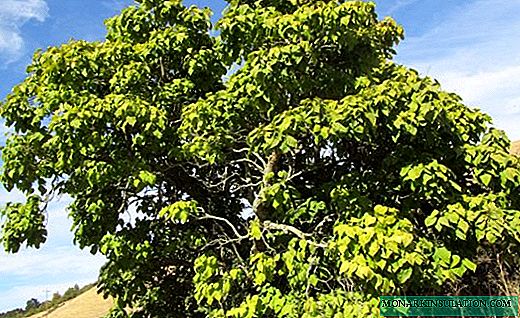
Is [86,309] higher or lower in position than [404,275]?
higher


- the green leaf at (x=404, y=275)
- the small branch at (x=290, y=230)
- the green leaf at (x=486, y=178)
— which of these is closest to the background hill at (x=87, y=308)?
the small branch at (x=290, y=230)

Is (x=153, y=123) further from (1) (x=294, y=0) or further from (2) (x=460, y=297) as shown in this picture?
(2) (x=460, y=297)

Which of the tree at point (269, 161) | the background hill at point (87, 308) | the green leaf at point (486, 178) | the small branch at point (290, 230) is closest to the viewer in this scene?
the tree at point (269, 161)

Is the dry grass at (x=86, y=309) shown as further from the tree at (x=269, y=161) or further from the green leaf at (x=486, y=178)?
the green leaf at (x=486, y=178)

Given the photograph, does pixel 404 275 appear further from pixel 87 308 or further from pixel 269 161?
pixel 87 308

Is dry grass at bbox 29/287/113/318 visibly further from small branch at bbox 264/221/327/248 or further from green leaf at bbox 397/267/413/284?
green leaf at bbox 397/267/413/284

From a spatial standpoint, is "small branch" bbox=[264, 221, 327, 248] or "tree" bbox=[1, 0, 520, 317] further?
"small branch" bbox=[264, 221, 327, 248]

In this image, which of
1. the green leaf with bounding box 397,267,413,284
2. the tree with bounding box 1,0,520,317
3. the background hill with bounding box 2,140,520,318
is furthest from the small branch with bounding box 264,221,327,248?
the background hill with bounding box 2,140,520,318

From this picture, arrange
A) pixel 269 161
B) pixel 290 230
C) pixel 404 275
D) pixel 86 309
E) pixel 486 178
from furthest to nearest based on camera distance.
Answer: pixel 86 309 → pixel 269 161 → pixel 290 230 → pixel 486 178 → pixel 404 275

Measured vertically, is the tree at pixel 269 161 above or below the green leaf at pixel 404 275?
above

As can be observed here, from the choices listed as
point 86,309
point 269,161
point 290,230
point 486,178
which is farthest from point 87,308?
point 486,178

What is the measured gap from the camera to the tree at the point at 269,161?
412cm

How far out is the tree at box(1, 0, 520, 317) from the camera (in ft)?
13.5

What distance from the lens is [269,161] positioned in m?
5.30
